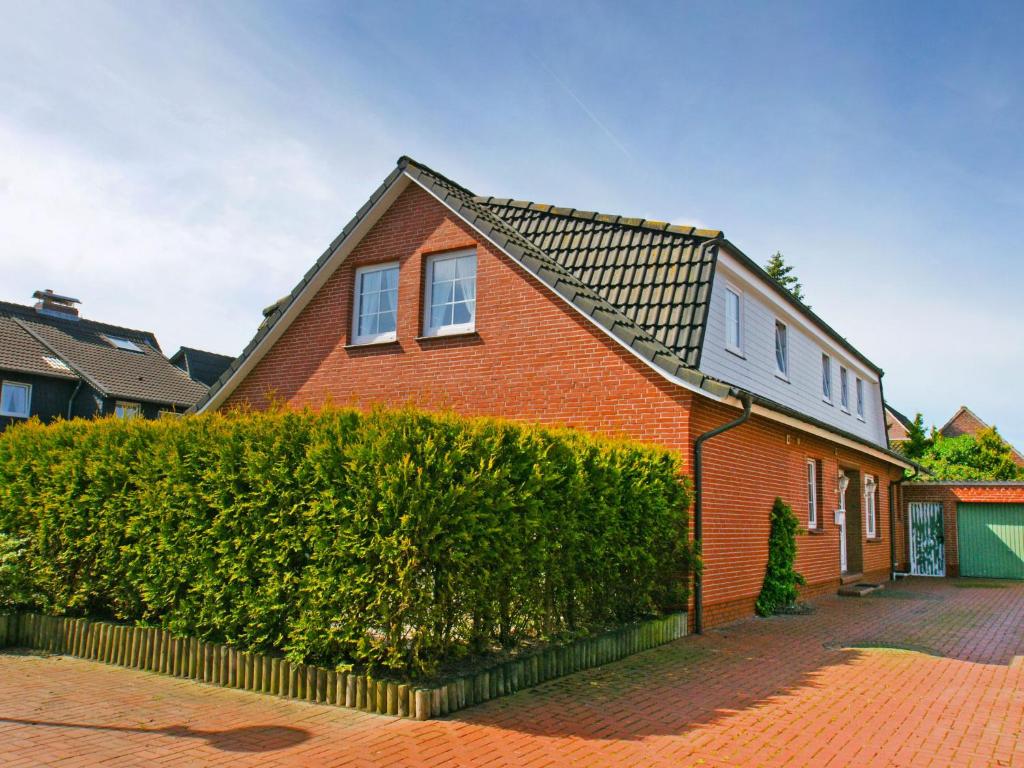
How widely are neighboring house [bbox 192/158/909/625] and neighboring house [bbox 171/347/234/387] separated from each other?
3109cm

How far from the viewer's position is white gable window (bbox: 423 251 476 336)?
13.9 metres

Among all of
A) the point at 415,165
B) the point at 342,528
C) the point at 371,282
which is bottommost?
the point at 342,528

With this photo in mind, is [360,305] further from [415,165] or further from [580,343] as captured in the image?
[580,343]

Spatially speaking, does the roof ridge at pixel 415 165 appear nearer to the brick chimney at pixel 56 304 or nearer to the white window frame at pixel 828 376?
the white window frame at pixel 828 376

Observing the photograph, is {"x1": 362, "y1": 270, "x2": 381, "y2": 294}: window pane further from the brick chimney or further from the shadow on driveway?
the brick chimney

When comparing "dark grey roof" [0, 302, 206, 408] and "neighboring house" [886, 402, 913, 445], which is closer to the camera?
"dark grey roof" [0, 302, 206, 408]

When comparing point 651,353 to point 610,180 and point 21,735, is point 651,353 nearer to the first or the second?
point 610,180

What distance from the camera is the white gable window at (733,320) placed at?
13.6m

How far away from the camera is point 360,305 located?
15227 millimetres

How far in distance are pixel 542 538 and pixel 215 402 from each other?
10.7 metres

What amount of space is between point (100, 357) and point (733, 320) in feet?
116

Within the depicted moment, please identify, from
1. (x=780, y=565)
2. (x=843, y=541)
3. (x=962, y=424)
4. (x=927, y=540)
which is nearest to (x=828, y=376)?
(x=843, y=541)

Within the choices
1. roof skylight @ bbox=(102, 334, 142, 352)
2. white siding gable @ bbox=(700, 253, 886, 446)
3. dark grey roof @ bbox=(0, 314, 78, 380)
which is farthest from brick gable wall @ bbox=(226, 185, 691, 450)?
roof skylight @ bbox=(102, 334, 142, 352)

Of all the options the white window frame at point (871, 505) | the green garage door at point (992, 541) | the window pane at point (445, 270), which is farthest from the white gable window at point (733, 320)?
the green garage door at point (992, 541)
